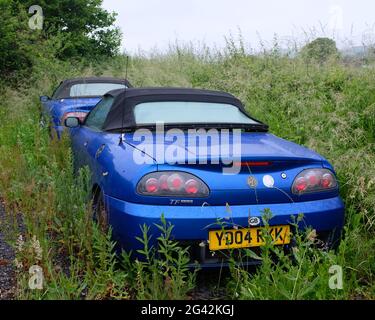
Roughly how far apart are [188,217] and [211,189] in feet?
0.72

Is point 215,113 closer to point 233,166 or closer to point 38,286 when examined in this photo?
point 233,166

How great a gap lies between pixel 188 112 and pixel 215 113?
0.24m

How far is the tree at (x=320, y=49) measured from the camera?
851cm

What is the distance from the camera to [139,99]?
3.81 m

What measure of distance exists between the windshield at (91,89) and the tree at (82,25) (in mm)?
8497

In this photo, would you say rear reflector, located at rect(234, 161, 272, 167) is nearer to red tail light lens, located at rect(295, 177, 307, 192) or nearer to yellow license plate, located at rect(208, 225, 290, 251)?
red tail light lens, located at rect(295, 177, 307, 192)

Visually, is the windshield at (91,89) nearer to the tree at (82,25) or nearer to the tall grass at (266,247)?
the tall grass at (266,247)

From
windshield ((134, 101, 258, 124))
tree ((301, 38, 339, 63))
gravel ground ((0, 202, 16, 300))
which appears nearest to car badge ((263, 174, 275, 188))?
windshield ((134, 101, 258, 124))

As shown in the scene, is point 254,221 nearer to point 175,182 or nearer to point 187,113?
point 175,182

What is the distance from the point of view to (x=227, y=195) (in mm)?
2676

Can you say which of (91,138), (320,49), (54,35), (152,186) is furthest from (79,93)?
(54,35)

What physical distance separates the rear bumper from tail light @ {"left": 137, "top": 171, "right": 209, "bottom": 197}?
82 millimetres

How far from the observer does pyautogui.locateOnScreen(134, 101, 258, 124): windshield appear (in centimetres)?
357

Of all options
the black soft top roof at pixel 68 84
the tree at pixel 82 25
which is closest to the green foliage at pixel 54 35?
the tree at pixel 82 25
